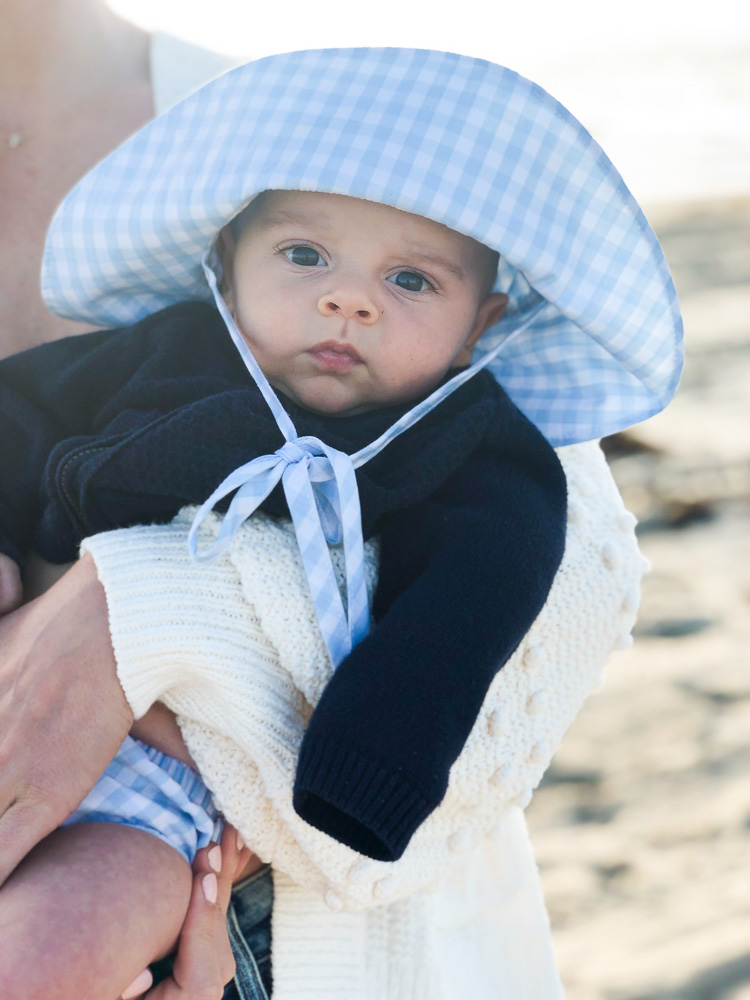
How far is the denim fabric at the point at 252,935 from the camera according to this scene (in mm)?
1087

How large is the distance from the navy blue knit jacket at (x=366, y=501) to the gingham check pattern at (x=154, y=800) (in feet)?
0.63

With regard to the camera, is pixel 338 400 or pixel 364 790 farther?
pixel 338 400

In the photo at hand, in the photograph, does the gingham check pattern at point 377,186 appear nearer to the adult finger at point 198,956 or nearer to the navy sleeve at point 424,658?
the navy sleeve at point 424,658

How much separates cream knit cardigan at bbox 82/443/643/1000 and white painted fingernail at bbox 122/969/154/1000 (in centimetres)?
16

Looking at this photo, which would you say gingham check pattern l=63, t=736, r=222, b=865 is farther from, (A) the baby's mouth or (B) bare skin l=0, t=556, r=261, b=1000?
(A) the baby's mouth

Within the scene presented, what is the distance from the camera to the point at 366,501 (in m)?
0.98

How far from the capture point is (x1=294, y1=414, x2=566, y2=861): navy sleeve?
0.83 meters

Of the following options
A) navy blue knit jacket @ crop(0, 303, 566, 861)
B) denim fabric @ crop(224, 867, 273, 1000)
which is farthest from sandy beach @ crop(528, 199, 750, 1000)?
navy blue knit jacket @ crop(0, 303, 566, 861)

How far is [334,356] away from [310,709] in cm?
39

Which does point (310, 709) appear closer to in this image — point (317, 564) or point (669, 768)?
point (317, 564)

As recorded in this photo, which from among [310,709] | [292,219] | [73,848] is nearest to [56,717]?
[73,848]

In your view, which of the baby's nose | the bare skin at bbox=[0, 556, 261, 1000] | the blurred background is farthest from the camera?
the blurred background

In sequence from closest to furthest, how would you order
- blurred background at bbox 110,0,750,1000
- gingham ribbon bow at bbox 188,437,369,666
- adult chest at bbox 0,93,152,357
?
gingham ribbon bow at bbox 188,437,369,666
adult chest at bbox 0,93,152,357
blurred background at bbox 110,0,750,1000

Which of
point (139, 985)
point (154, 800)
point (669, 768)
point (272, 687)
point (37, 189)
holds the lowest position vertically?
point (669, 768)
